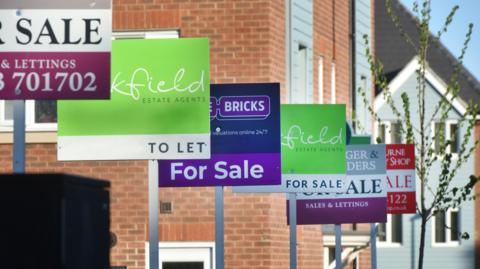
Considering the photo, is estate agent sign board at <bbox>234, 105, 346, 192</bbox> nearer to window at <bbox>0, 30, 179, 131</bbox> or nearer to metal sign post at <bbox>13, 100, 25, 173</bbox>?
window at <bbox>0, 30, 179, 131</bbox>

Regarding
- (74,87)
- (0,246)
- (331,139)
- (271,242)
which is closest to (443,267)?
(271,242)

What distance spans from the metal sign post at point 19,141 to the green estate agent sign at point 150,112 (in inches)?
176

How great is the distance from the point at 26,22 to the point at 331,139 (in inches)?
398

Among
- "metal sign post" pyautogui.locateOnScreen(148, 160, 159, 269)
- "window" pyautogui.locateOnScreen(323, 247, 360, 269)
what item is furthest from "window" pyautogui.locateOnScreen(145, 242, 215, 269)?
"metal sign post" pyautogui.locateOnScreen(148, 160, 159, 269)

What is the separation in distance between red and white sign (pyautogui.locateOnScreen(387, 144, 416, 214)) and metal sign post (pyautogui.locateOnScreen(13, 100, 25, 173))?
1590 cm

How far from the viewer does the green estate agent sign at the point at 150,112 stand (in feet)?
46.0

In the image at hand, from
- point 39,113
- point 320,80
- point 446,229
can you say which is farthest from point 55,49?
point 446,229

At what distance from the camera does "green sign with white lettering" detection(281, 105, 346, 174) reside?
63.8 feet

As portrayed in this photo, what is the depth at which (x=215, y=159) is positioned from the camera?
1622 centimetres

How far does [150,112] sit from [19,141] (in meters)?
5.31

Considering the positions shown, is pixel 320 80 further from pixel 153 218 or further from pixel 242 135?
pixel 153 218

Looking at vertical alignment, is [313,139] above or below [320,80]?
below

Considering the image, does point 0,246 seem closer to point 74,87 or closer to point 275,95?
point 74,87

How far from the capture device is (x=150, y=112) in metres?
14.2
